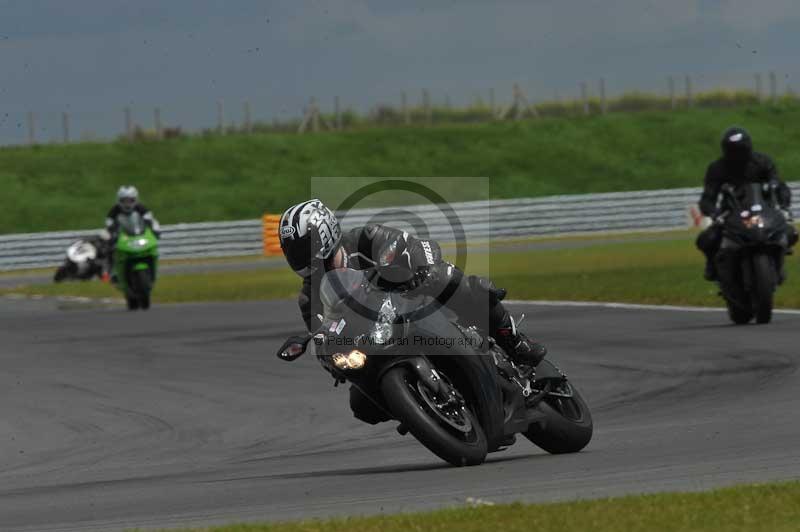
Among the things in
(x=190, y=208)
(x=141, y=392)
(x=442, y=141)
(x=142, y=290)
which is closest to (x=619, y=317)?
(x=141, y=392)

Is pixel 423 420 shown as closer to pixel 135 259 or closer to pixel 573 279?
pixel 135 259

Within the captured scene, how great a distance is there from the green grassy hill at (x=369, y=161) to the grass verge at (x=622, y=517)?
45.7 m

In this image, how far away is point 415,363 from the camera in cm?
795

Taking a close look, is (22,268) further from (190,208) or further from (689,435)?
(689,435)

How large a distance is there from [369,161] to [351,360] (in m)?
54.3

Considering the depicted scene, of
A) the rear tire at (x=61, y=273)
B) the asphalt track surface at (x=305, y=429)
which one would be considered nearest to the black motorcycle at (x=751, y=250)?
the asphalt track surface at (x=305, y=429)

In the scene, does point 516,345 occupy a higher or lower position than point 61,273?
higher

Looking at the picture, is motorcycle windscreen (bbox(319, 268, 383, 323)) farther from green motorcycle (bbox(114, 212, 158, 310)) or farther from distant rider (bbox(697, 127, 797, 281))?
green motorcycle (bbox(114, 212, 158, 310))

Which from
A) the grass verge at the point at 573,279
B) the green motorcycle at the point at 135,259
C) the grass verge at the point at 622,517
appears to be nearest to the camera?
the grass verge at the point at 622,517

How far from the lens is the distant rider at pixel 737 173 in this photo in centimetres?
1625

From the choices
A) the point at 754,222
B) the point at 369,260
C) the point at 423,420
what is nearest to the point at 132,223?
the point at 754,222

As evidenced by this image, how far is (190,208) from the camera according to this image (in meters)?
54.8

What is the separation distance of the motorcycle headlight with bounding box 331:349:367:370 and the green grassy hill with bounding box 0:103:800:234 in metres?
44.3

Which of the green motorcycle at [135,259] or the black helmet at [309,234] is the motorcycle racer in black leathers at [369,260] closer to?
the black helmet at [309,234]
